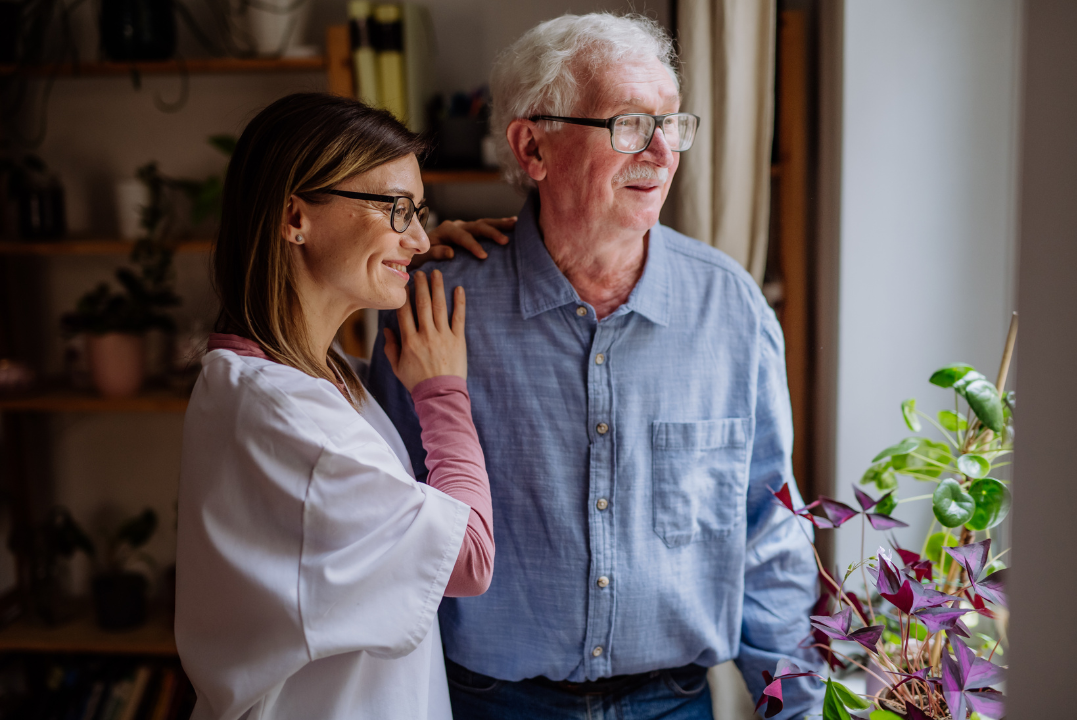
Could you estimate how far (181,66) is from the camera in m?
2.20

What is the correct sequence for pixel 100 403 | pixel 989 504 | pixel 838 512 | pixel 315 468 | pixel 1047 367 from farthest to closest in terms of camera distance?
pixel 100 403, pixel 838 512, pixel 989 504, pixel 315 468, pixel 1047 367

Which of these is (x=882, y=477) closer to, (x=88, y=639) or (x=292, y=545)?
(x=292, y=545)

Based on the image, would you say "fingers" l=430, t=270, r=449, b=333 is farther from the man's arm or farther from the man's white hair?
the man's arm

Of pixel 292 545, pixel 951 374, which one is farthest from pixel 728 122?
pixel 292 545

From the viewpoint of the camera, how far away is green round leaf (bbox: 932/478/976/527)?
94 cm

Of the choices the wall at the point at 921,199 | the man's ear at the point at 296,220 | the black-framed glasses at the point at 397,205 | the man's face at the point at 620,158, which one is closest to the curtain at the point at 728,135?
the wall at the point at 921,199

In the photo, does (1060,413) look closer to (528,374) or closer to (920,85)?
(528,374)

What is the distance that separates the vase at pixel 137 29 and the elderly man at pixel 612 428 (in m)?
1.50

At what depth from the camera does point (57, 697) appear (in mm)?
2400

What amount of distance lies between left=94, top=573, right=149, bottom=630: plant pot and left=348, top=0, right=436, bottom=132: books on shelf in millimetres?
1708

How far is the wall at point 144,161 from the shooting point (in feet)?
7.79

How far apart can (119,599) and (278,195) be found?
1997 millimetres

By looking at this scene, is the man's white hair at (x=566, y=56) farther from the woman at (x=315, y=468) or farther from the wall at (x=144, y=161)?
the wall at (x=144, y=161)

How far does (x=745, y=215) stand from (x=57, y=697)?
102 inches
